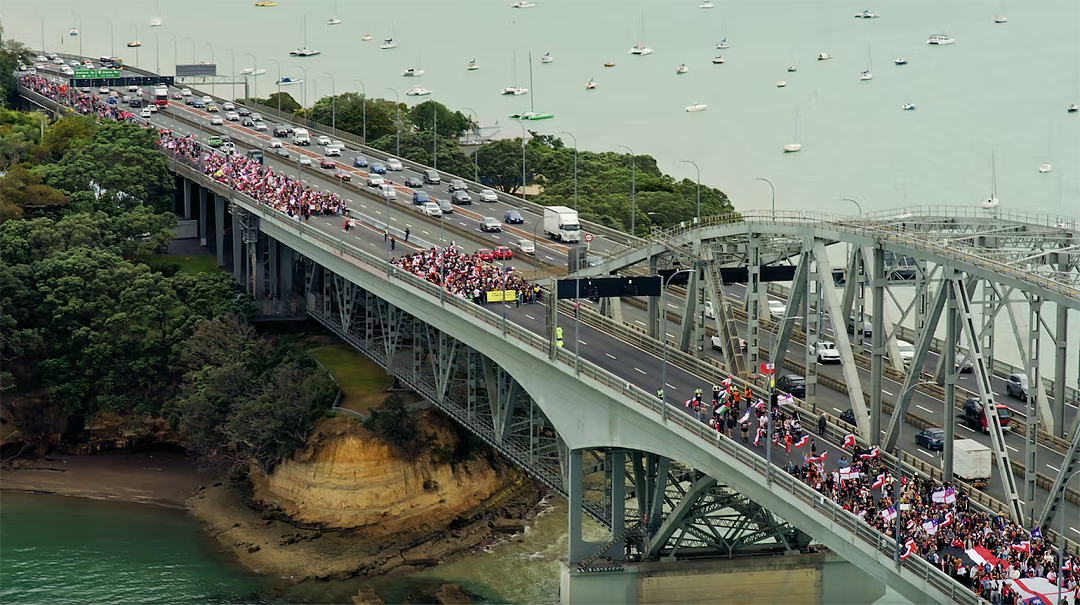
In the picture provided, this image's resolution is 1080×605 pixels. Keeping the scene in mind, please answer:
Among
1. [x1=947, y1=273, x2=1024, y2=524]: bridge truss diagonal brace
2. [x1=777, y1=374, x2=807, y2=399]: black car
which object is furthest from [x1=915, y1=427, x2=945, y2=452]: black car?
[x1=777, y1=374, x2=807, y2=399]: black car

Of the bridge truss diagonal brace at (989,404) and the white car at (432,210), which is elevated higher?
the white car at (432,210)

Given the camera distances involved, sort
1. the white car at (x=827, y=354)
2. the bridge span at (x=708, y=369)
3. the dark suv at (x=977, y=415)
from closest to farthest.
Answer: the bridge span at (x=708, y=369) < the dark suv at (x=977, y=415) < the white car at (x=827, y=354)

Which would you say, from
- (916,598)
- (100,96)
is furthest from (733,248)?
(100,96)

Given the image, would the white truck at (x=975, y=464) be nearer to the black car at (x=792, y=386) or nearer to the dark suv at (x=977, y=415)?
the dark suv at (x=977, y=415)

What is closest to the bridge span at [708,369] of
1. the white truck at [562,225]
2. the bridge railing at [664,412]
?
the bridge railing at [664,412]

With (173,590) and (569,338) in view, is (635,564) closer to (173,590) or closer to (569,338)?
(569,338)
